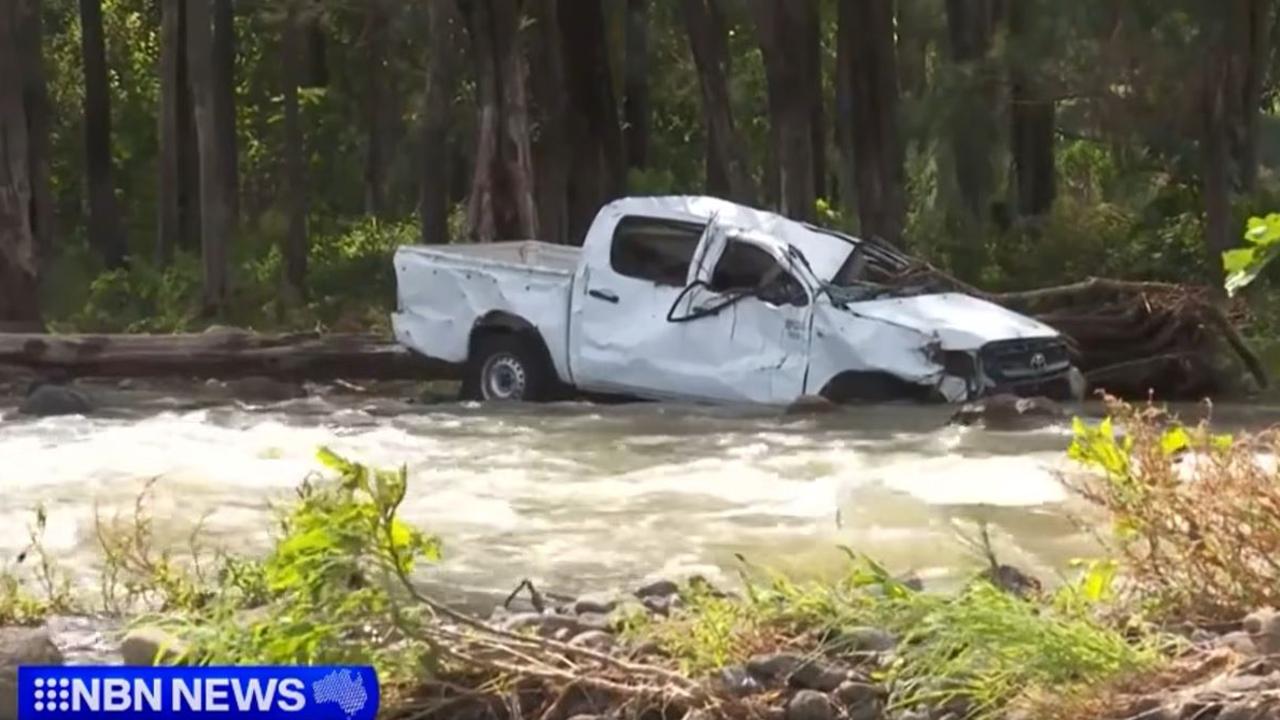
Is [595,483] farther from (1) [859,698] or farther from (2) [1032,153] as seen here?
(2) [1032,153]

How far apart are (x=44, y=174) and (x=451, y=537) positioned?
23.0 m

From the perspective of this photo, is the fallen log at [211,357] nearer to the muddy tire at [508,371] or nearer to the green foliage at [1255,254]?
the muddy tire at [508,371]

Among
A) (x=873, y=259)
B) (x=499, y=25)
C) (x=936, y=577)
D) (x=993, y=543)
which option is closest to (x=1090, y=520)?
(x=993, y=543)

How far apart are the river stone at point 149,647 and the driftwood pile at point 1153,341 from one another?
1071 cm

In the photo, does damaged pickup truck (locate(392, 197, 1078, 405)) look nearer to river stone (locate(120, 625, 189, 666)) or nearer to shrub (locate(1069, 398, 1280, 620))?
shrub (locate(1069, 398, 1280, 620))

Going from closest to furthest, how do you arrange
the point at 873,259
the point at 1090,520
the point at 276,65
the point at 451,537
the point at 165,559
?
the point at 165,559 < the point at 1090,520 < the point at 451,537 < the point at 873,259 < the point at 276,65

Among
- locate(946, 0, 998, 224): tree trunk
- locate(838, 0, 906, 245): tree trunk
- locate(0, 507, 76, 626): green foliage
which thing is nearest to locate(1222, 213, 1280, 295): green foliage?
locate(0, 507, 76, 626): green foliage

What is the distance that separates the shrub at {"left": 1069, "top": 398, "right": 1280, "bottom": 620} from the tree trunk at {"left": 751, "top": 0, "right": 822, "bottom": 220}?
1819 cm

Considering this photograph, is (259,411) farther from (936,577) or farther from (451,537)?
(936,577)

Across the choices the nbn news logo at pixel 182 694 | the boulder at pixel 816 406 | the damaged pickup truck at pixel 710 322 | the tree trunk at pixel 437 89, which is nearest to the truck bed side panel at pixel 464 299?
the damaged pickup truck at pixel 710 322

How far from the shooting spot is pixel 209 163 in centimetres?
2961

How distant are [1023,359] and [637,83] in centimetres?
1915

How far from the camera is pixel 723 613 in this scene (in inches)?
267

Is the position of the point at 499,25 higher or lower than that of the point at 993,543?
higher
